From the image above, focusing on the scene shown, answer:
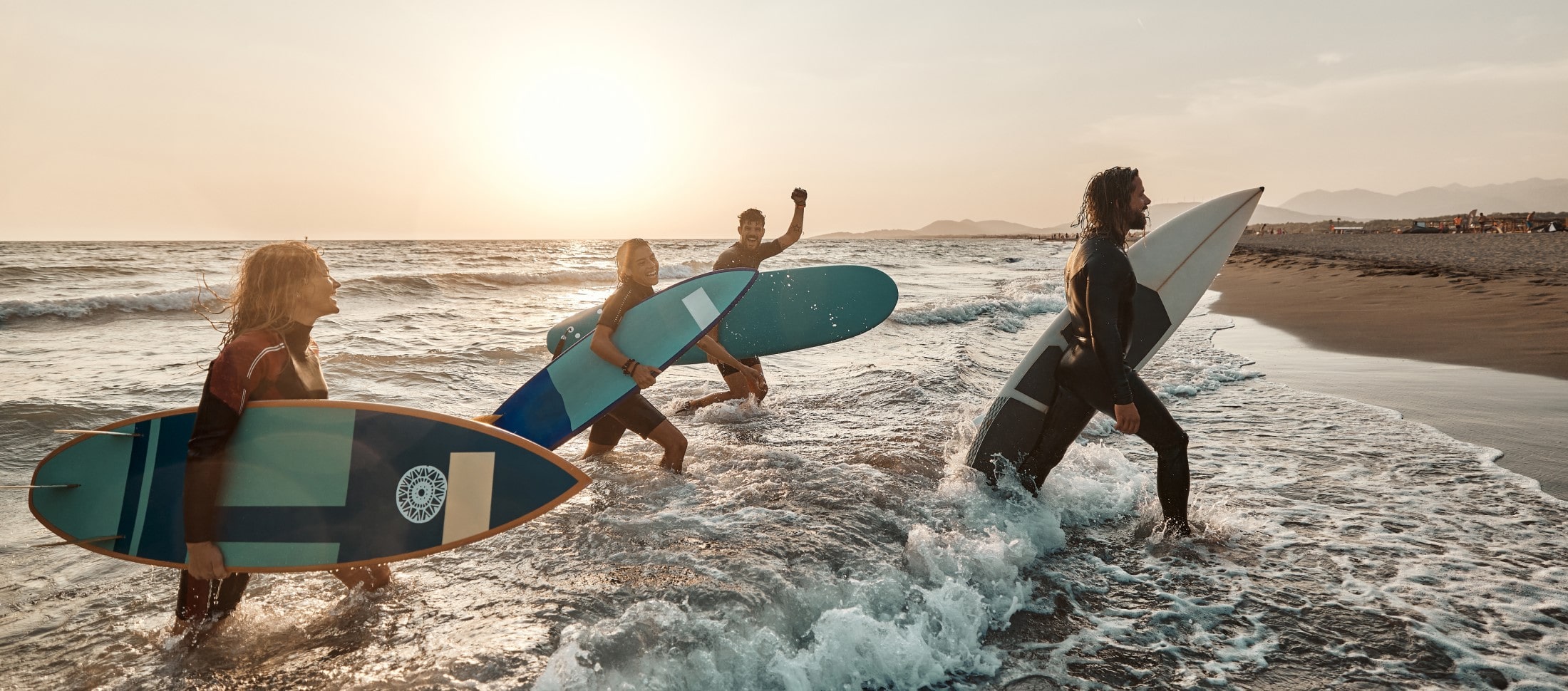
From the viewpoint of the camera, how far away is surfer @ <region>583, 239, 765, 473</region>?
4.36 meters

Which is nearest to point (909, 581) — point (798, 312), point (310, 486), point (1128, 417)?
point (1128, 417)

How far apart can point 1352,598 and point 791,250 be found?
40561 millimetres

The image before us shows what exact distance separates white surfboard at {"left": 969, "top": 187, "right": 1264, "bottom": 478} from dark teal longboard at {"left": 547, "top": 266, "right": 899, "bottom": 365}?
3442mm

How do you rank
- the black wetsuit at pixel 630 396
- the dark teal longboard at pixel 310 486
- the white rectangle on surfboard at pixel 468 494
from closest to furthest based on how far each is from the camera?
the dark teal longboard at pixel 310 486, the white rectangle on surfboard at pixel 468 494, the black wetsuit at pixel 630 396

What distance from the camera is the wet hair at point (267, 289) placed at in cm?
258

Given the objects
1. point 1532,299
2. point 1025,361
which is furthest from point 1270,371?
point 1532,299

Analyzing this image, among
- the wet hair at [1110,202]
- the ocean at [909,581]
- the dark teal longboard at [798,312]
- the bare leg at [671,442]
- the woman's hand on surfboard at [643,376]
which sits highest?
the wet hair at [1110,202]

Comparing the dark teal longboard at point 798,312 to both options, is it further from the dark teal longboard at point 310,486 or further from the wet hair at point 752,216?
the dark teal longboard at point 310,486

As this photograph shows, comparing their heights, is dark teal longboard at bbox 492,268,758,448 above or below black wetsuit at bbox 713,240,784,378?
below

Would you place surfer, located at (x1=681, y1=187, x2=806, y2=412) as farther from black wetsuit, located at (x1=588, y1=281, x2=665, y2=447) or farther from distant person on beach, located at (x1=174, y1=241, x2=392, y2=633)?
distant person on beach, located at (x1=174, y1=241, x2=392, y2=633)

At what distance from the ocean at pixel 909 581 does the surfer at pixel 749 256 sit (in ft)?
1.37

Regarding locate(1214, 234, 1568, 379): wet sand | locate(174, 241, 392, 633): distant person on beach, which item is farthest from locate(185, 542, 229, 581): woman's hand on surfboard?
locate(1214, 234, 1568, 379): wet sand

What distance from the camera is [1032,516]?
3.74m

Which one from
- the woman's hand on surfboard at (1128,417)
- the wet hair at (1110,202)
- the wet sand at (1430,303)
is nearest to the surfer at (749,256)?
the wet hair at (1110,202)
